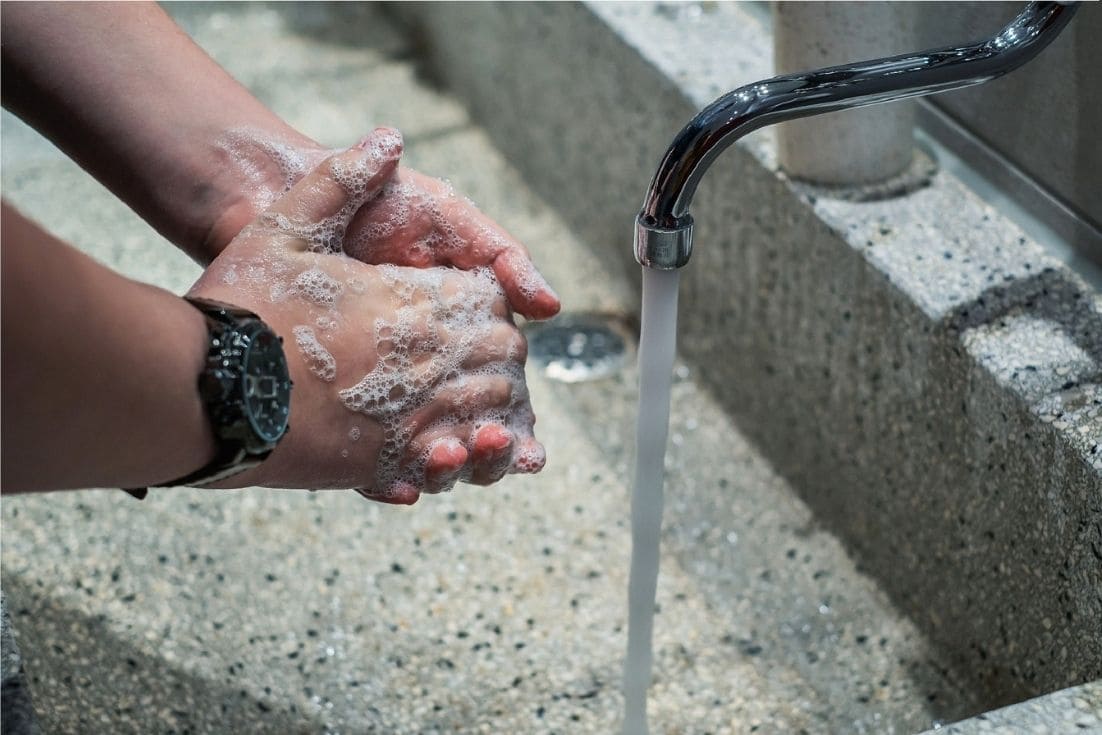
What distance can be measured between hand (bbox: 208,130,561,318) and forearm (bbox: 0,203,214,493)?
0.90ft

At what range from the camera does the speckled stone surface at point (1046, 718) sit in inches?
26.8

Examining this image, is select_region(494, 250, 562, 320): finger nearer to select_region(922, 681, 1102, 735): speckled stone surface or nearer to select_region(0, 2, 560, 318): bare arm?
select_region(0, 2, 560, 318): bare arm

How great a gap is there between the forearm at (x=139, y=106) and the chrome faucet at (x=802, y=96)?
0.31 meters

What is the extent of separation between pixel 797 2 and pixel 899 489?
0.41 metres

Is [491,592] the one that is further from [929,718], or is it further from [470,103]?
[470,103]

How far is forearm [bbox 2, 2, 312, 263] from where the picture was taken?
85 centimetres

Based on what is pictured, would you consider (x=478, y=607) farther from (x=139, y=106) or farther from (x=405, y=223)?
(x=139, y=106)

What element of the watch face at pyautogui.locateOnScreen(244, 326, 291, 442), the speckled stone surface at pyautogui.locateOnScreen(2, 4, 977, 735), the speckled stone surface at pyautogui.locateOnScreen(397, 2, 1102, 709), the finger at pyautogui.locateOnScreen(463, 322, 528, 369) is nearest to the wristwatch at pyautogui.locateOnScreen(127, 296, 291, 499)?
the watch face at pyautogui.locateOnScreen(244, 326, 291, 442)

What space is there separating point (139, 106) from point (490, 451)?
0.34 meters

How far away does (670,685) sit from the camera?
1036mm

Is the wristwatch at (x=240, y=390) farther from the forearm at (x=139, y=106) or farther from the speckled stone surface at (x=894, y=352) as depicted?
the speckled stone surface at (x=894, y=352)

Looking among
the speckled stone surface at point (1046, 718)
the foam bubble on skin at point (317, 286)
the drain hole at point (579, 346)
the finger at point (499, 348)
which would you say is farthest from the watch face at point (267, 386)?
the drain hole at point (579, 346)

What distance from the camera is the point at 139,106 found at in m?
0.87

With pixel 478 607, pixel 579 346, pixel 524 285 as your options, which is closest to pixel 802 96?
pixel 524 285
